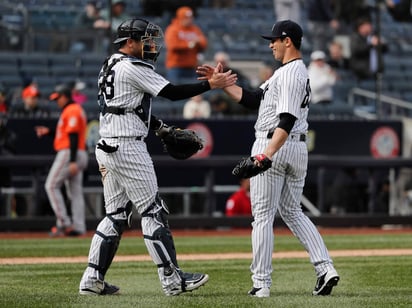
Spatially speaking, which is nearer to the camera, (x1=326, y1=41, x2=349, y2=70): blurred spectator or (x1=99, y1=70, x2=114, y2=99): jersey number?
(x1=99, y1=70, x2=114, y2=99): jersey number

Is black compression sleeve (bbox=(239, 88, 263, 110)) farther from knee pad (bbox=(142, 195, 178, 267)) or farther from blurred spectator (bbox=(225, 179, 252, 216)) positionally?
blurred spectator (bbox=(225, 179, 252, 216))

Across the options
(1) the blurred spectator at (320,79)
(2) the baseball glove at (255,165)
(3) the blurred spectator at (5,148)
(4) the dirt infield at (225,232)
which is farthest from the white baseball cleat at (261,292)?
(1) the blurred spectator at (320,79)

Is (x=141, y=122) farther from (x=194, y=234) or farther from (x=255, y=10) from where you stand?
(x=255, y=10)

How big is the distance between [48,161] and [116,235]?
7.80 metres

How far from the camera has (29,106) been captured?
16.2 metres

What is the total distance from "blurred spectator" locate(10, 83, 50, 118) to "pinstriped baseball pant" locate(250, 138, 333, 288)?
29.5 feet

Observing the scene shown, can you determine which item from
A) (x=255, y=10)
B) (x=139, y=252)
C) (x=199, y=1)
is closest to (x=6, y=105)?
(x=139, y=252)

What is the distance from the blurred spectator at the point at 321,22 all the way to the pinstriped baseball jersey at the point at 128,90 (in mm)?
13186

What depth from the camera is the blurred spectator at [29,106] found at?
52.9 feet

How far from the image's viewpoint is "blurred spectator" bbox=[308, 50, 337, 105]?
1795 cm

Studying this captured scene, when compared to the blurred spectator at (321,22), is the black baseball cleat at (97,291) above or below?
below

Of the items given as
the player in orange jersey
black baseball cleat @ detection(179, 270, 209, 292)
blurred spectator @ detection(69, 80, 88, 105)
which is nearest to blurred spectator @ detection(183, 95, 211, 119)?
blurred spectator @ detection(69, 80, 88, 105)

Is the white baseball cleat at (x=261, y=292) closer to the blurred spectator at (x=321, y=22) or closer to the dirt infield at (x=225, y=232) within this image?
the dirt infield at (x=225, y=232)

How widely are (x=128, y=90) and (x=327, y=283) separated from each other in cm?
191
